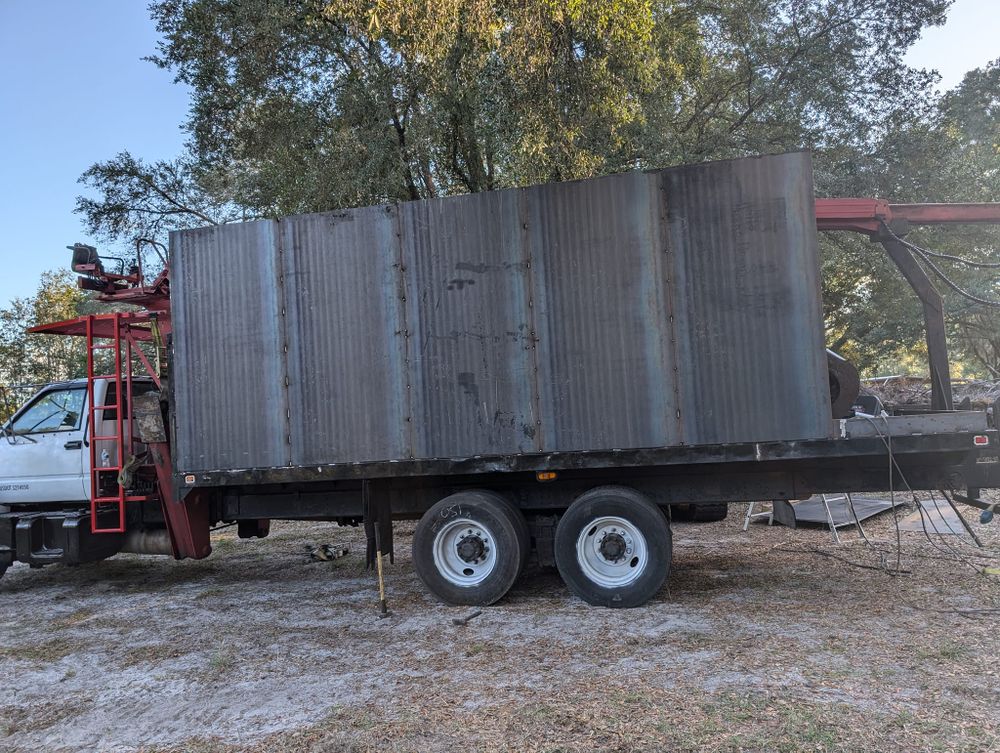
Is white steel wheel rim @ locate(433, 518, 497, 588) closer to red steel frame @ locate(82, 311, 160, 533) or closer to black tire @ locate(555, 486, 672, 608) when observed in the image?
black tire @ locate(555, 486, 672, 608)

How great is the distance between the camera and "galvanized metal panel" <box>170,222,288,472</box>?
6.82m

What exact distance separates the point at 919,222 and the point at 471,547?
5.22 metres

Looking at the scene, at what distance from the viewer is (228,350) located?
272 inches

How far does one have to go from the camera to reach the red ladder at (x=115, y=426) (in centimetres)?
759

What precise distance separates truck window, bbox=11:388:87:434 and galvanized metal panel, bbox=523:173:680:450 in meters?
5.43

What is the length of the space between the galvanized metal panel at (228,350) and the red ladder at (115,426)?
1.04m

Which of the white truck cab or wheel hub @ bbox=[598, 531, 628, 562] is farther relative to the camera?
the white truck cab

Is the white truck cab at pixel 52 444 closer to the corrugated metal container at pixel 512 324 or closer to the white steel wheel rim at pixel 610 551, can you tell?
the corrugated metal container at pixel 512 324

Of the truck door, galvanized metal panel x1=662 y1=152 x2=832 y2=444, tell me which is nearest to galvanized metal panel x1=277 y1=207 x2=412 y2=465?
galvanized metal panel x1=662 y1=152 x2=832 y2=444

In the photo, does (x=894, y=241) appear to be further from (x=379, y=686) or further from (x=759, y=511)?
(x=379, y=686)

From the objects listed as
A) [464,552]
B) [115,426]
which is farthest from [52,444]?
[464,552]

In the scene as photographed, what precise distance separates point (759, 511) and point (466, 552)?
609 cm

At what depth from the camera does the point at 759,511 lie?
11141 mm

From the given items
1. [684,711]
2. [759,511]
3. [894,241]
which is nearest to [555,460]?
[684,711]
